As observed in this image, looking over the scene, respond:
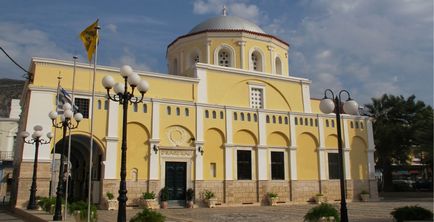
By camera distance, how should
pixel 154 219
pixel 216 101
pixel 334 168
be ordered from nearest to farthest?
pixel 154 219 → pixel 216 101 → pixel 334 168

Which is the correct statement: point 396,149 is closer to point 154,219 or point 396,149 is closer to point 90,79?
point 90,79

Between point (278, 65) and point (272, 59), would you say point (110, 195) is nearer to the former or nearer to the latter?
point (272, 59)

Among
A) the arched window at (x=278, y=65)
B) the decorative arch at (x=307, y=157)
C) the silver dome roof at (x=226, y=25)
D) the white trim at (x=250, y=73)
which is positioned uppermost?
the silver dome roof at (x=226, y=25)

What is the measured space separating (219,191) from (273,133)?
624 centimetres

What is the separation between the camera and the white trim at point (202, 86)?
93.8 feet

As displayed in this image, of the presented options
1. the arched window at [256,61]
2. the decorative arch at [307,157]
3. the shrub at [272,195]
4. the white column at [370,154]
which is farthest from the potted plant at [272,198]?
the arched window at [256,61]

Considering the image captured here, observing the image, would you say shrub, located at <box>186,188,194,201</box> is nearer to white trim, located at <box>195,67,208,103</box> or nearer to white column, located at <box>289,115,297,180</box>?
white trim, located at <box>195,67,208,103</box>

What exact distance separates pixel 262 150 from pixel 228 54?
8.40m

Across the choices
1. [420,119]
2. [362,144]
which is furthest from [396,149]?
[362,144]

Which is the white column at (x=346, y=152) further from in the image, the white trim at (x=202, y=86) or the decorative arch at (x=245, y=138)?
the white trim at (x=202, y=86)

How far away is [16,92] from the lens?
5100cm

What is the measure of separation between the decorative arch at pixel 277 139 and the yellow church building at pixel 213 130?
0.07 meters

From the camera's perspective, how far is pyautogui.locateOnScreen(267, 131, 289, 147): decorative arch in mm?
30078

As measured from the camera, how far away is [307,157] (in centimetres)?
3142
